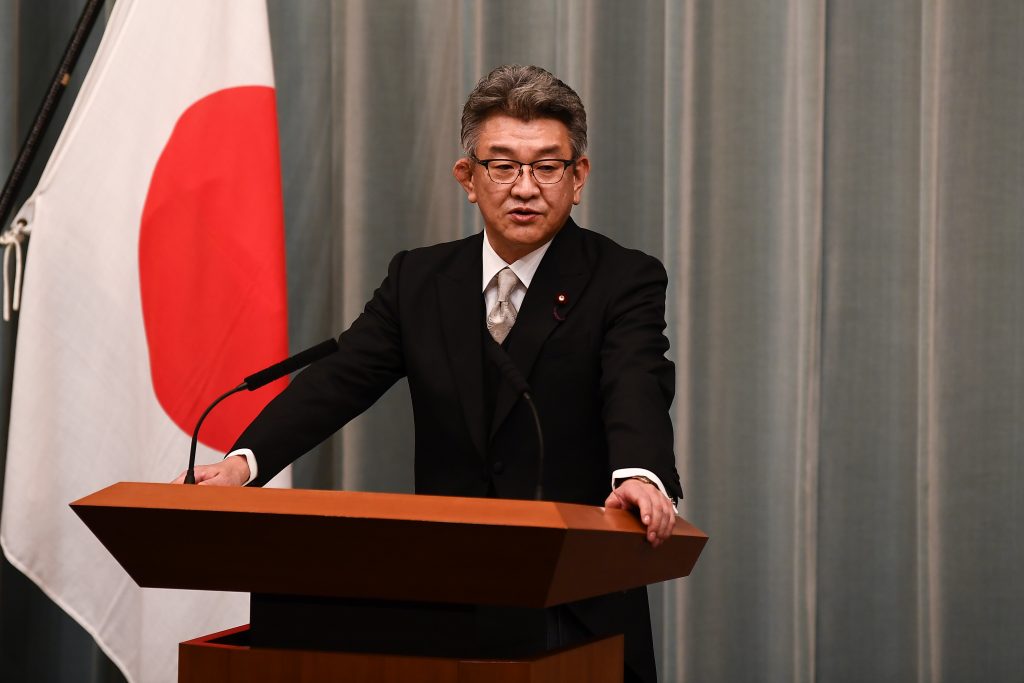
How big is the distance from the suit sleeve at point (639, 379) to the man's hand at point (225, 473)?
1.86ft

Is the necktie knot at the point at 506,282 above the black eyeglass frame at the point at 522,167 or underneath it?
underneath

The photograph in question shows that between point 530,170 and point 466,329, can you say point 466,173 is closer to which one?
point 530,170

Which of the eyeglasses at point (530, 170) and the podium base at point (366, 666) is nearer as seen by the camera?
the podium base at point (366, 666)

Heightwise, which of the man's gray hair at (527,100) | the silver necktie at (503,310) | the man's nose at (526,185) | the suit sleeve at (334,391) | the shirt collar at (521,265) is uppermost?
the man's gray hair at (527,100)

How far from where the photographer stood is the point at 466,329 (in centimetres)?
192

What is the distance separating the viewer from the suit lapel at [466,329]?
183cm

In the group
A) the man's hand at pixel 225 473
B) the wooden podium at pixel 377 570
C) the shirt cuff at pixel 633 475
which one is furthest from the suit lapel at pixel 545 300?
the wooden podium at pixel 377 570

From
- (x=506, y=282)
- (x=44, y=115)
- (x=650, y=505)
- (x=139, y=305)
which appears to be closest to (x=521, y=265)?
(x=506, y=282)

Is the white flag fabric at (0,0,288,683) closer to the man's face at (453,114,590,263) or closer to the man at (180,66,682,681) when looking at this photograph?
the man at (180,66,682,681)

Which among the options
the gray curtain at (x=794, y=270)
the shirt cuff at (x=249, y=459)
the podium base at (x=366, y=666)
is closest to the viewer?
the podium base at (x=366, y=666)

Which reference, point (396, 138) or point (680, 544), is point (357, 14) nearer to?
point (396, 138)

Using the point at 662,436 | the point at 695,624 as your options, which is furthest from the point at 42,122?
the point at 695,624

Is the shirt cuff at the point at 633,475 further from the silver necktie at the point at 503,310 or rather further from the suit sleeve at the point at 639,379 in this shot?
the silver necktie at the point at 503,310

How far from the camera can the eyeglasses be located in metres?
1.93
